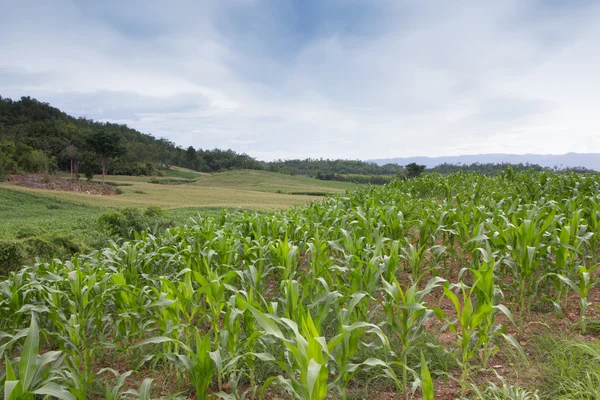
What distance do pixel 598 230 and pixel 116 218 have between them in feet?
35.5

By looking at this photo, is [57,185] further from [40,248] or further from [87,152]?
[40,248]

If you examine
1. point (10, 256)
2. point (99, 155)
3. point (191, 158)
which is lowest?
point (10, 256)

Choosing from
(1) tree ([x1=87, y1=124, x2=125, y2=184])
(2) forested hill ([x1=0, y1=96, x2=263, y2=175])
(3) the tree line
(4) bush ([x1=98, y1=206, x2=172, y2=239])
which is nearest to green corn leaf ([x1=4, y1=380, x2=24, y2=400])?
(4) bush ([x1=98, y1=206, x2=172, y2=239])

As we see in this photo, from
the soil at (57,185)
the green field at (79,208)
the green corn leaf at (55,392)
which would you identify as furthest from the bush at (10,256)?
the soil at (57,185)

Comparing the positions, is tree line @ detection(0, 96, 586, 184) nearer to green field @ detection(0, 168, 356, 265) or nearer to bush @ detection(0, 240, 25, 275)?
green field @ detection(0, 168, 356, 265)

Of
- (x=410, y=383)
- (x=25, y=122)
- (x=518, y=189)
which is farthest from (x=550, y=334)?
(x=25, y=122)

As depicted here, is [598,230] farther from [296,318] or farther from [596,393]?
[296,318]

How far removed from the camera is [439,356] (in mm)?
2703

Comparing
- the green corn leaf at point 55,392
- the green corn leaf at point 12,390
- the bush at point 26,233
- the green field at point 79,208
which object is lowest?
the green field at point 79,208

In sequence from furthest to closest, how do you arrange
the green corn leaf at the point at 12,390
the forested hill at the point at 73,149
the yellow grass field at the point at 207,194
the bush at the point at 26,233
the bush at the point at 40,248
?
the forested hill at the point at 73,149, the yellow grass field at the point at 207,194, the bush at the point at 26,233, the bush at the point at 40,248, the green corn leaf at the point at 12,390

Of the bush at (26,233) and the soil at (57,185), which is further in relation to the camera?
the soil at (57,185)

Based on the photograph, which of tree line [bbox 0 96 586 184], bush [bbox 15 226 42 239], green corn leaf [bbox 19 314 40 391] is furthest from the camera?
tree line [bbox 0 96 586 184]

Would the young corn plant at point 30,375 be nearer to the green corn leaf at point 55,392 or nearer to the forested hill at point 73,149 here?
the green corn leaf at point 55,392

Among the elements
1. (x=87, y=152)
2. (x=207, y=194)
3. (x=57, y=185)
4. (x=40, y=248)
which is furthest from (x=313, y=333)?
(x=87, y=152)
